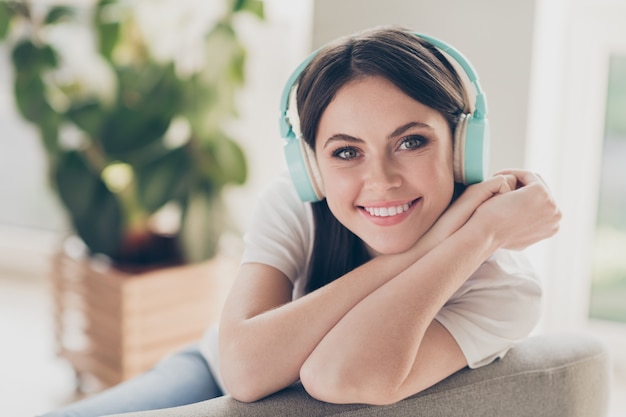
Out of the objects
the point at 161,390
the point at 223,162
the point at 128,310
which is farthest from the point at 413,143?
the point at 128,310

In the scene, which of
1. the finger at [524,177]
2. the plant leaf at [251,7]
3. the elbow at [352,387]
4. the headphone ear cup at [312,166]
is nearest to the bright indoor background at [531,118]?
the plant leaf at [251,7]

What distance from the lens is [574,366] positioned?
1156 millimetres

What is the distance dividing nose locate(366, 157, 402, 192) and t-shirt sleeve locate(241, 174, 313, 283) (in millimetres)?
226

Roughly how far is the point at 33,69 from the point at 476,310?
1683mm

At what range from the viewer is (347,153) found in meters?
1.15

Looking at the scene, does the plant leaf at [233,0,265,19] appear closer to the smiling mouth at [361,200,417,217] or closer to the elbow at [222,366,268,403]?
the smiling mouth at [361,200,417,217]

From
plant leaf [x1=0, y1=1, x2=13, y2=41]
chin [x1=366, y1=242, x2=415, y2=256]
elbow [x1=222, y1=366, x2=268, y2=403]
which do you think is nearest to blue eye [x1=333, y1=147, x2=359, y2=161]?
chin [x1=366, y1=242, x2=415, y2=256]

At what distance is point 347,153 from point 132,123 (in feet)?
3.99

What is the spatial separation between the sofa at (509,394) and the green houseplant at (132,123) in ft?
4.16

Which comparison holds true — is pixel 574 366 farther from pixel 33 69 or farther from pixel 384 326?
pixel 33 69

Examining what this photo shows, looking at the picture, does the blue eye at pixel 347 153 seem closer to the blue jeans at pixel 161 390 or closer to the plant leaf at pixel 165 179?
the blue jeans at pixel 161 390

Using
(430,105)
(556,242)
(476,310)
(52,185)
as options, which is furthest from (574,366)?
(52,185)

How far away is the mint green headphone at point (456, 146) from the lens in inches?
44.1

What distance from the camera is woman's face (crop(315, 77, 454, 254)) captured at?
1.10 metres
